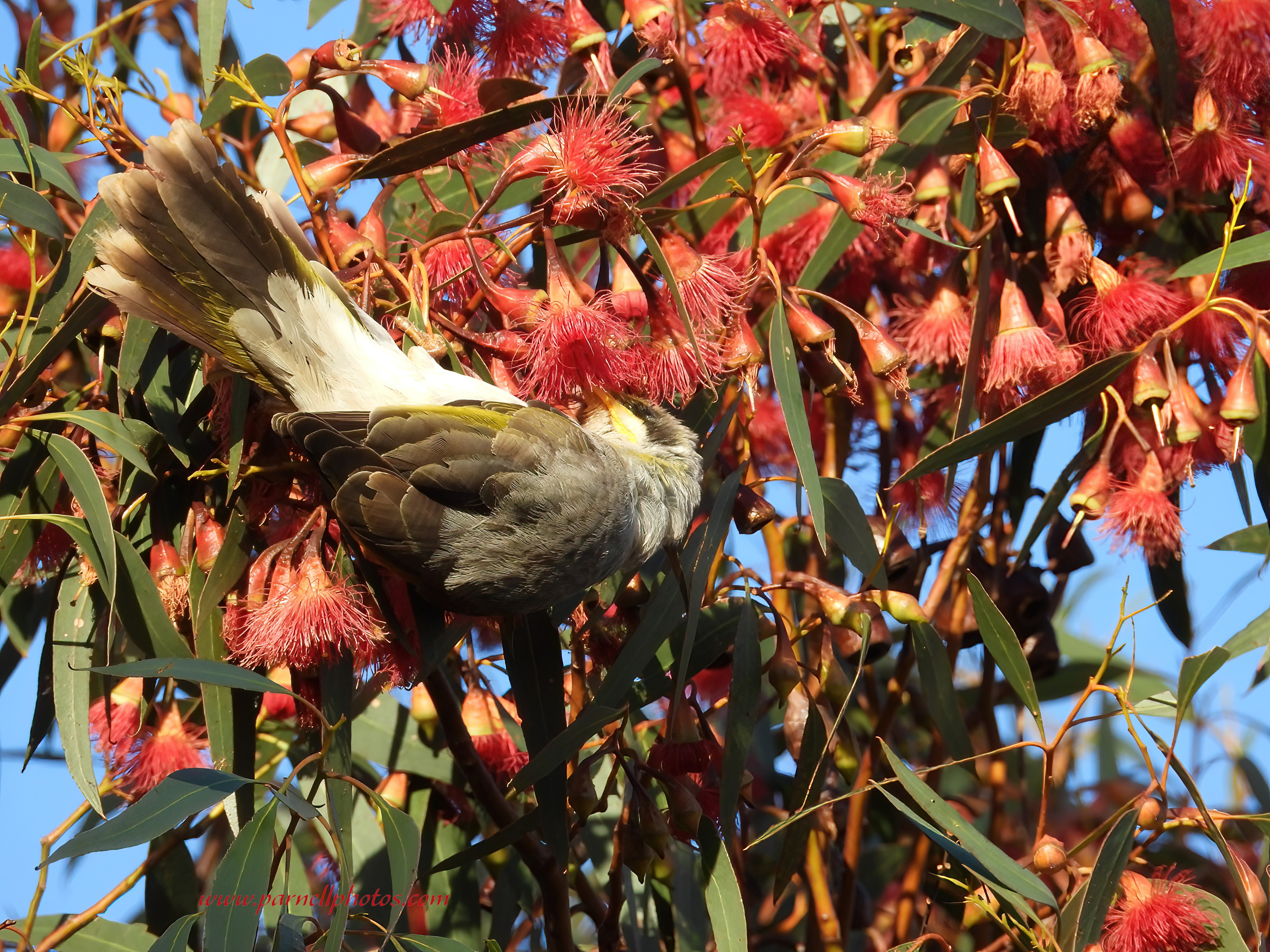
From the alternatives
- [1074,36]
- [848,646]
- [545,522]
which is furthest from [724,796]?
[1074,36]

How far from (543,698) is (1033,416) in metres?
0.72

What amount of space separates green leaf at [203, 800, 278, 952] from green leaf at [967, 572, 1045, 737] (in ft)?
2.93

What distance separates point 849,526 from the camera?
1660 mm

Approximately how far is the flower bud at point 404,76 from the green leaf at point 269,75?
29cm

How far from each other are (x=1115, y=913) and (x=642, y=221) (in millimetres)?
1034

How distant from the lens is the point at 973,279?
1779mm

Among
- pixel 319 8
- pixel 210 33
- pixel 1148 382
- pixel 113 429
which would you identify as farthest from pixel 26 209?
pixel 1148 382

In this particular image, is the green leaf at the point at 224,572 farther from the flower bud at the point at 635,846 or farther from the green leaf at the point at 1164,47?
the green leaf at the point at 1164,47

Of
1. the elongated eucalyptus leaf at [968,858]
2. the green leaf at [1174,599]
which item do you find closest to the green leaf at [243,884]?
the elongated eucalyptus leaf at [968,858]

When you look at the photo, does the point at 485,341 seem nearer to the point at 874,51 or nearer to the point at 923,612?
the point at 923,612

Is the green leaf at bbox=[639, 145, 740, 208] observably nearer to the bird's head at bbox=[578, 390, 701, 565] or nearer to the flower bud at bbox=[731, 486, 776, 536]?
the bird's head at bbox=[578, 390, 701, 565]

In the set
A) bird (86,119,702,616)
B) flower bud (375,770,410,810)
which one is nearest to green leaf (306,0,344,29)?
bird (86,119,702,616)

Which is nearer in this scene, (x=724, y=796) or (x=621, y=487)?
(x=724, y=796)

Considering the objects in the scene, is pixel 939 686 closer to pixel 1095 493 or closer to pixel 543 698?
pixel 1095 493
